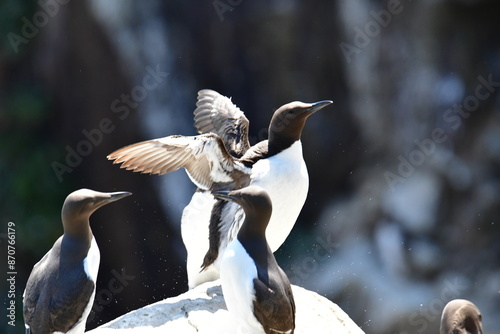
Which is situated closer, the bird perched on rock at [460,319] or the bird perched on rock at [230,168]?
the bird perched on rock at [460,319]

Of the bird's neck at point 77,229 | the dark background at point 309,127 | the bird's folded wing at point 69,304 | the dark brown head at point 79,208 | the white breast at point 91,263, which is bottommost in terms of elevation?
the dark background at point 309,127

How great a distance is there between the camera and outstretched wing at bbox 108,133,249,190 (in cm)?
525

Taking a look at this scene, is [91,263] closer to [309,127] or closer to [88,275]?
[88,275]

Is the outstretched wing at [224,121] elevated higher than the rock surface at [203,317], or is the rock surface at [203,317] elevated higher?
the outstretched wing at [224,121]

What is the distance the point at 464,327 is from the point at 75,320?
2152mm

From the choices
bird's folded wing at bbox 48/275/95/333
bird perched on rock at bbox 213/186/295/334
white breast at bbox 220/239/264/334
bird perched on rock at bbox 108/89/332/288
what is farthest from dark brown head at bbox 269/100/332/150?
bird's folded wing at bbox 48/275/95/333

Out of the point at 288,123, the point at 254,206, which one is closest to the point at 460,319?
the point at 254,206

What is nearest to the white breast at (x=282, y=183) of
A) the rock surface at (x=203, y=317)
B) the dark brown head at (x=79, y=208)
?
the rock surface at (x=203, y=317)

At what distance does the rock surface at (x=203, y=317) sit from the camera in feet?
15.9

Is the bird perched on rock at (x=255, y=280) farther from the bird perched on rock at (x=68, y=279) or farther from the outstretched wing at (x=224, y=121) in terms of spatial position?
the outstretched wing at (x=224, y=121)

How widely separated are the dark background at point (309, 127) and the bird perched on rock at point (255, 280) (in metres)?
4.34

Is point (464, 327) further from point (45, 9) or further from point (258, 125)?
point (45, 9)

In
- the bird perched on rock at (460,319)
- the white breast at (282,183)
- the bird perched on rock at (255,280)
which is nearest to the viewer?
the bird perched on rock at (460,319)

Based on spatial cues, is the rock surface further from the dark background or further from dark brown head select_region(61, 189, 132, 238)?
the dark background
